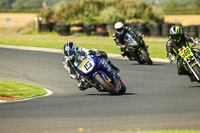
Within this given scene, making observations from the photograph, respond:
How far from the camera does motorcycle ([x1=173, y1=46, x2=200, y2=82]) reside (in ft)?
45.8

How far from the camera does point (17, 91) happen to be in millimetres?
14625

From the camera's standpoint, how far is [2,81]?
55.1ft

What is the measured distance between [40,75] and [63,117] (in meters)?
9.53

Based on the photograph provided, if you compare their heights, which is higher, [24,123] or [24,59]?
[24,123]

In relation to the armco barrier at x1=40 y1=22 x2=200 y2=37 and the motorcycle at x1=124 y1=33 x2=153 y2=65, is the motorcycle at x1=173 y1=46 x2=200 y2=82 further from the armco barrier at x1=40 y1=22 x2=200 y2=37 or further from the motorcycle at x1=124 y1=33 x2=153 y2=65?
Result: the armco barrier at x1=40 y1=22 x2=200 y2=37

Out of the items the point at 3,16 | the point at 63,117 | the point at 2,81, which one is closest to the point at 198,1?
the point at 3,16

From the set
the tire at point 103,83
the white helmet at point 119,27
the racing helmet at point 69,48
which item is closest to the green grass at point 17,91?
the racing helmet at point 69,48

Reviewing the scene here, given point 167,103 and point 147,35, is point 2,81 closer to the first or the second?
point 167,103

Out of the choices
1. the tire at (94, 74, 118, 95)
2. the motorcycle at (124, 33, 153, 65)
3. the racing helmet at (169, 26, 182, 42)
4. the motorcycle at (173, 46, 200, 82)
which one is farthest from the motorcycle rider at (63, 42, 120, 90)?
the motorcycle at (124, 33, 153, 65)

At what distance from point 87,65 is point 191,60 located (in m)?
2.96

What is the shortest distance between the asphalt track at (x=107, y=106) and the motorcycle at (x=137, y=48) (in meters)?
1.98

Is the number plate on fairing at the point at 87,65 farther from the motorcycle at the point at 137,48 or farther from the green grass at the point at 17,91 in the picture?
the motorcycle at the point at 137,48

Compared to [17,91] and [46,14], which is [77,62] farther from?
[46,14]

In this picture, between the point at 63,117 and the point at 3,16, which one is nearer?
the point at 63,117
